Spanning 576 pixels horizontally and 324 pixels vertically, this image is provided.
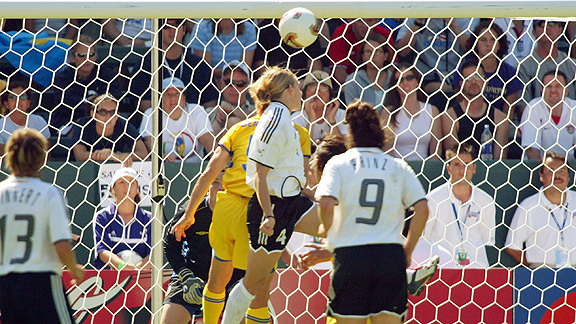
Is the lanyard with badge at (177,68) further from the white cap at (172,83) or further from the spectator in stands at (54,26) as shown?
the spectator in stands at (54,26)

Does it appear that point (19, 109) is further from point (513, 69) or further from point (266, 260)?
point (513, 69)

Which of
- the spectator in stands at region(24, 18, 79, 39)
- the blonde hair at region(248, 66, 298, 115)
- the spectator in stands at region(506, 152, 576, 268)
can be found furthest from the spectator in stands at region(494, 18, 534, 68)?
the spectator in stands at region(24, 18, 79, 39)

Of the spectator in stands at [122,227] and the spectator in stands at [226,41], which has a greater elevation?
the spectator in stands at [226,41]

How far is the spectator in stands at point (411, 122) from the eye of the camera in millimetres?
6023

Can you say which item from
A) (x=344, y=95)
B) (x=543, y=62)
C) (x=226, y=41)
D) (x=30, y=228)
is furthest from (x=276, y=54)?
(x=30, y=228)

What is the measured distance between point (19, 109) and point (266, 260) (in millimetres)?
3198

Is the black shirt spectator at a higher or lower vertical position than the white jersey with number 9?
higher

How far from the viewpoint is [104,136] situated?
5.97 metres

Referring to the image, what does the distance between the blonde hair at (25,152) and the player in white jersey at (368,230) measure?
1.34 m

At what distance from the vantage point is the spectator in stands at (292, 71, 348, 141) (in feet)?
19.3

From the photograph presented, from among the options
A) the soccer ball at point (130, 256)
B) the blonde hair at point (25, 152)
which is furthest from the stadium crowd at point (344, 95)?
the blonde hair at point (25, 152)

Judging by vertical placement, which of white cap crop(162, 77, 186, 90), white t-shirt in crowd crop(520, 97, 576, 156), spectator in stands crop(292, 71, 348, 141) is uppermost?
white cap crop(162, 77, 186, 90)

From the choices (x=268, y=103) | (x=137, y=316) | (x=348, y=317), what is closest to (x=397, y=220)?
(x=348, y=317)

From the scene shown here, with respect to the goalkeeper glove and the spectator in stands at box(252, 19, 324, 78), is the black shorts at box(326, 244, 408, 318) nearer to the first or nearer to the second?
the goalkeeper glove
